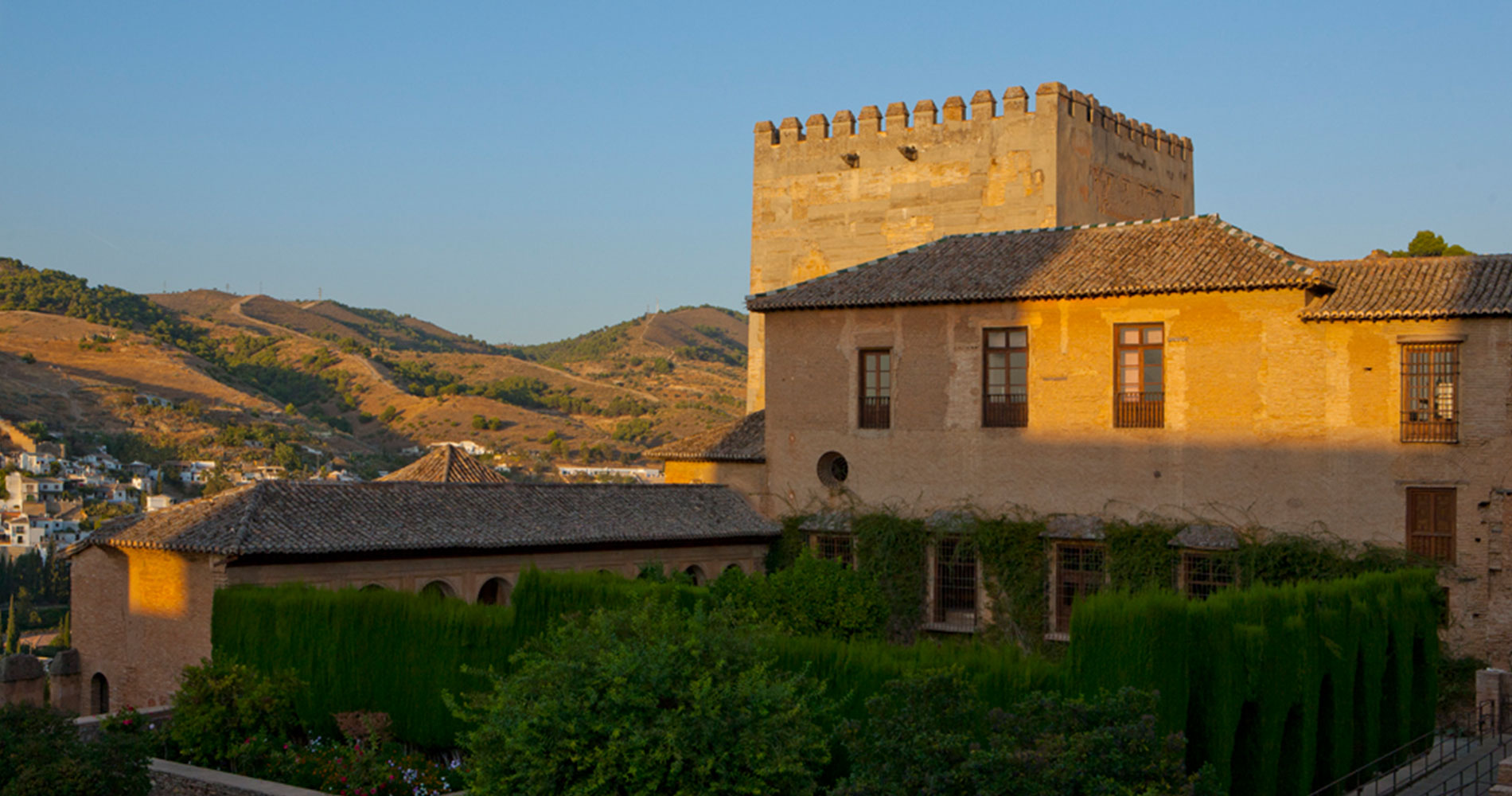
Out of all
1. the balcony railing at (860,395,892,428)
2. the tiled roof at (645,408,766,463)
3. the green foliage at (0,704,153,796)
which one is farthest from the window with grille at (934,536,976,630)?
the green foliage at (0,704,153,796)

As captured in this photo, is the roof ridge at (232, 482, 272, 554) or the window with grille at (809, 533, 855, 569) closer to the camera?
the roof ridge at (232, 482, 272, 554)

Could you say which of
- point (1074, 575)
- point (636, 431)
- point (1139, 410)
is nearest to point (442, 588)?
point (1074, 575)

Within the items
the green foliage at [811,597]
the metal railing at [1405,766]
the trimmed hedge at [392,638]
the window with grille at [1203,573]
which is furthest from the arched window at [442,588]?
the metal railing at [1405,766]

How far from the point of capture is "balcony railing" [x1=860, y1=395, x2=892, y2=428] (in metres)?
28.2

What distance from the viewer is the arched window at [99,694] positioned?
72.5ft

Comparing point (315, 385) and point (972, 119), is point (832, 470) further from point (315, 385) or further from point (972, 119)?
point (315, 385)

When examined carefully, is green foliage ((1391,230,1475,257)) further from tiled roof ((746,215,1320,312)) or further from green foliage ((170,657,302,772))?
green foliage ((170,657,302,772))

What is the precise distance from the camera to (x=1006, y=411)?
27.0 meters

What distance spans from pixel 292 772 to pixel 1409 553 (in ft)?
57.6

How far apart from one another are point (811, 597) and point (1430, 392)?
10.9 m

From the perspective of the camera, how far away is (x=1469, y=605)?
2239 centimetres

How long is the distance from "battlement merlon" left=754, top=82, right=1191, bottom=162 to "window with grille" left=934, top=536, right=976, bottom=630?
36.8 feet

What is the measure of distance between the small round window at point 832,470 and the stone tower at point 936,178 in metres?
4.61

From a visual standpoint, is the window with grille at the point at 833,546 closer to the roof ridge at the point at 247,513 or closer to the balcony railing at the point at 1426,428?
the balcony railing at the point at 1426,428
